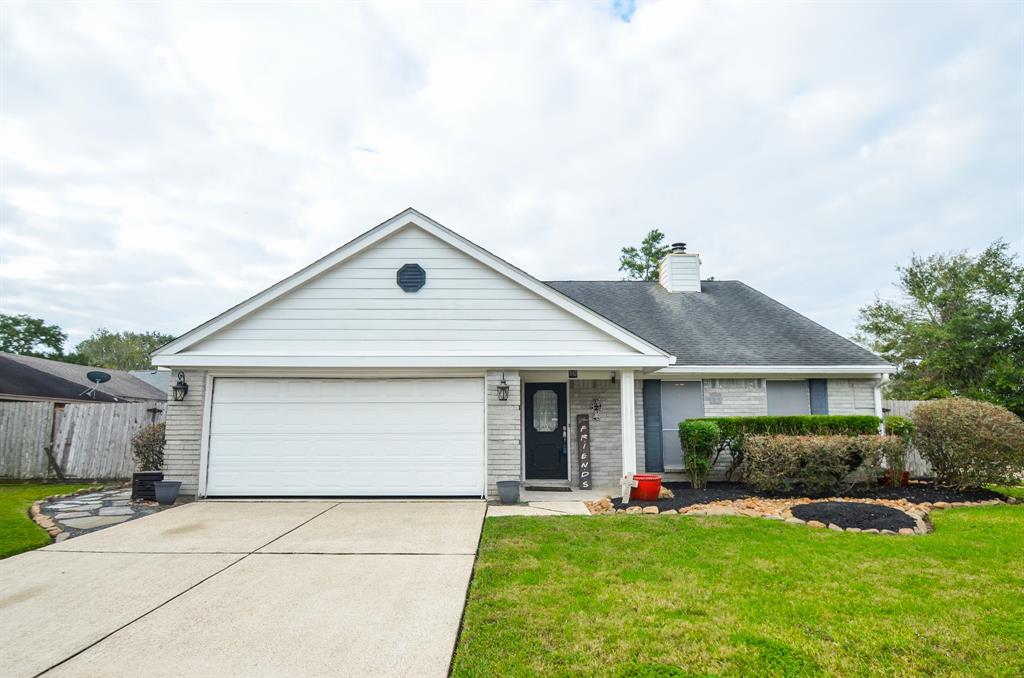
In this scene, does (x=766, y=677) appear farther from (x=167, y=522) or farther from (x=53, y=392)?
(x=53, y=392)

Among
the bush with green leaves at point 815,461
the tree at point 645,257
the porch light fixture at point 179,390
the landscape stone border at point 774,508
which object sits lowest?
the landscape stone border at point 774,508

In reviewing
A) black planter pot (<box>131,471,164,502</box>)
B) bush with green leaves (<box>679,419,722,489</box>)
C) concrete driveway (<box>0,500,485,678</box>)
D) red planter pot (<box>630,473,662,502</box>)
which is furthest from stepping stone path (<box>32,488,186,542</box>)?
bush with green leaves (<box>679,419,722,489</box>)

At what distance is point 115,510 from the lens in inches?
317

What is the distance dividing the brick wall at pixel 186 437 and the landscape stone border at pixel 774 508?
22.0 feet

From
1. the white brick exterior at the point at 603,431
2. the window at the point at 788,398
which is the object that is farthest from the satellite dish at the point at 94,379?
the window at the point at 788,398

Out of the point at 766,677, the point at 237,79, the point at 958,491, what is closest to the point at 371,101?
the point at 237,79

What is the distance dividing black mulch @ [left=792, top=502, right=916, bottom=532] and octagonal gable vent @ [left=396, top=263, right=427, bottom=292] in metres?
6.86

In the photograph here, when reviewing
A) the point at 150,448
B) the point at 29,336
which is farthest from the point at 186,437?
the point at 29,336

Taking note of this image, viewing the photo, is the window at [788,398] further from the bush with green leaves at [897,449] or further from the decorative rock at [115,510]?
the decorative rock at [115,510]

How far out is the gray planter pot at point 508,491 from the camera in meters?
8.38

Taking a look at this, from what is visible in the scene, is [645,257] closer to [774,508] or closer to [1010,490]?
[1010,490]

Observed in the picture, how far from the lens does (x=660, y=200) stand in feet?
52.4

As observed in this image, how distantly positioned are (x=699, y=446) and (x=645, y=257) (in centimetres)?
1864

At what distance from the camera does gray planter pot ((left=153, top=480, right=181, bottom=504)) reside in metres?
8.38
